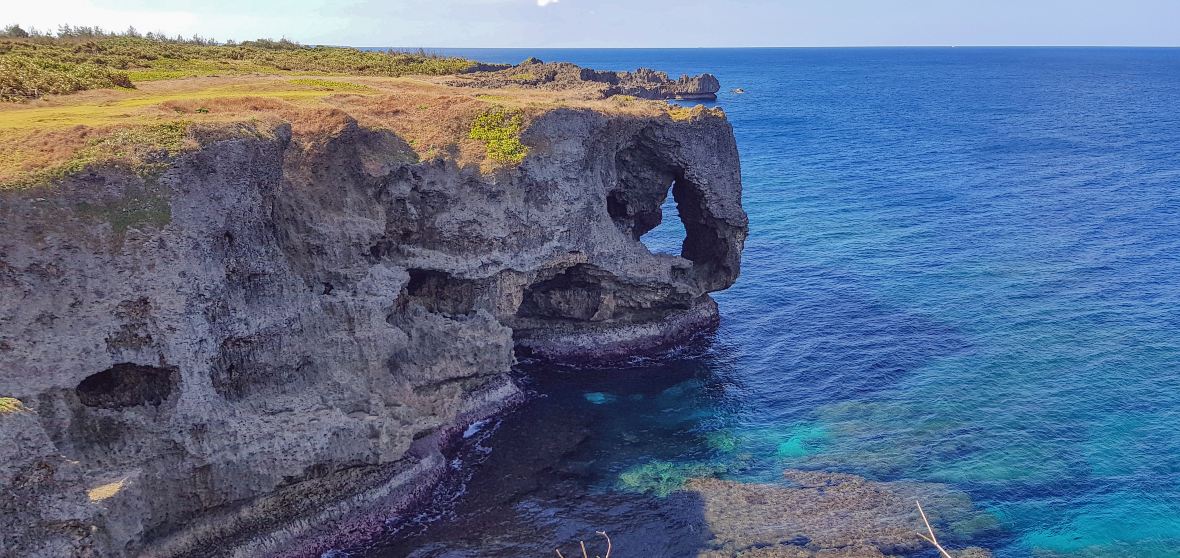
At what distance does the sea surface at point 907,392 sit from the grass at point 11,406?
45.9 feet

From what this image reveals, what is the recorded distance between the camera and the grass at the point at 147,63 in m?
43.3

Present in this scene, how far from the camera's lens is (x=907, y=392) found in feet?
151

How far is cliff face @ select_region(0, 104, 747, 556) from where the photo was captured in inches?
1077

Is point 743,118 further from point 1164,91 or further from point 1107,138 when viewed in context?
point 1164,91

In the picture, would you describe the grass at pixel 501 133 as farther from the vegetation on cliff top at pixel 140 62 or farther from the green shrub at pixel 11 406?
the green shrub at pixel 11 406

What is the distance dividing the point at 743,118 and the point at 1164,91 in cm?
11406

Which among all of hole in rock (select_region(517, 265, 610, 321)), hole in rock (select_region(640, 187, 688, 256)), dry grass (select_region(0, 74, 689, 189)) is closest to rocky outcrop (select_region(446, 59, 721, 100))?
dry grass (select_region(0, 74, 689, 189))

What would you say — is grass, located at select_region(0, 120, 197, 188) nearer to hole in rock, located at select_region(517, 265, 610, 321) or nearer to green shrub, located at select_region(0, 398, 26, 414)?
green shrub, located at select_region(0, 398, 26, 414)

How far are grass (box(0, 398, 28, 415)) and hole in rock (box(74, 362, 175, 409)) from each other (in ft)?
14.7

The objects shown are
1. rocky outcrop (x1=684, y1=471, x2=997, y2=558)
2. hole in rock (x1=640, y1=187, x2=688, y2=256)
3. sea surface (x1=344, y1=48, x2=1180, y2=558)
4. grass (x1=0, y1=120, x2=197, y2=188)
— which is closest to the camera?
grass (x1=0, y1=120, x2=197, y2=188)

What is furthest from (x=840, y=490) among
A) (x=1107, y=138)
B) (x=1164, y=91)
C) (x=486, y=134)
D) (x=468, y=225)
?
(x=1164, y=91)

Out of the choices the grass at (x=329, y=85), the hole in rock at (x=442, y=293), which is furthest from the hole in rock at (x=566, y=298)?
the grass at (x=329, y=85)

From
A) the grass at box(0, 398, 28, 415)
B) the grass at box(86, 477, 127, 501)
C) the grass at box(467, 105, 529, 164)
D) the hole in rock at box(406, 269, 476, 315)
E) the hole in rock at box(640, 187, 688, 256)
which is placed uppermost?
the grass at box(467, 105, 529, 164)

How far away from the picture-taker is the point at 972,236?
→ 71.6 m
